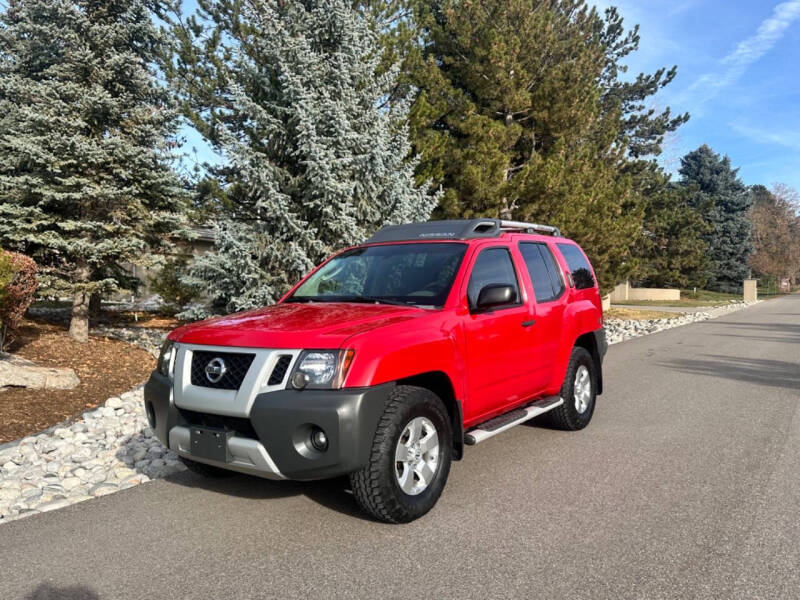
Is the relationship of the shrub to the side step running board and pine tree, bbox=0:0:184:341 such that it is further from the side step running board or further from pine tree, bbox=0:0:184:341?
the side step running board

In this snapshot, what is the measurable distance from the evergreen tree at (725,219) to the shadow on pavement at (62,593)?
181ft

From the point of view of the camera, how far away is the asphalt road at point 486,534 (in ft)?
10.6

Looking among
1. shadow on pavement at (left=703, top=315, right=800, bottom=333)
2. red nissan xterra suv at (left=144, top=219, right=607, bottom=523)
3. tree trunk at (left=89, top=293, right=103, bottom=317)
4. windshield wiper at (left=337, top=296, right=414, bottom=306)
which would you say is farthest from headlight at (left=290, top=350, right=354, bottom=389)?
shadow on pavement at (left=703, top=315, right=800, bottom=333)

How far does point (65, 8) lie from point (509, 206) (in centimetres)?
1049

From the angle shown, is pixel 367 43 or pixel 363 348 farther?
pixel 367 43

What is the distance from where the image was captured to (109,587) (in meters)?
3.24

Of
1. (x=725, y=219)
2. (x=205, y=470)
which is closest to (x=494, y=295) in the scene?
(x=205, y=470)

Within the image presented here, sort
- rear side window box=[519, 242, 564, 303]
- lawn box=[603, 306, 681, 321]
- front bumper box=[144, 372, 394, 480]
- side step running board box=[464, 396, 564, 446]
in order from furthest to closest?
1. lawn box=[603, 306, 681, 321]
2. rear side window box=[519, 242, 564, 303]
3. side step running board box=[464, 396, 564, 446]
4. front bumper box=[144, 372, 394, 480]

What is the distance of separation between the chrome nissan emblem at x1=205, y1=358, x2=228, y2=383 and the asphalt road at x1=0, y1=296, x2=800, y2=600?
3.14 ft

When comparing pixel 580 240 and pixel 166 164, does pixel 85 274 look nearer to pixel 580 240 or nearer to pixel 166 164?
pixel 166 164

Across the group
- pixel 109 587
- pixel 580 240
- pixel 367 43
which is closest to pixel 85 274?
pixel 367 43

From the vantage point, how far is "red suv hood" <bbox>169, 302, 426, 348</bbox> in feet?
12.3

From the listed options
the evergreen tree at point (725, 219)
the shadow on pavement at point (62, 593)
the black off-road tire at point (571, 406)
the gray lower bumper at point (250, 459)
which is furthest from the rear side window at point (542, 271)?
the evergreen tree at point (725, 219)

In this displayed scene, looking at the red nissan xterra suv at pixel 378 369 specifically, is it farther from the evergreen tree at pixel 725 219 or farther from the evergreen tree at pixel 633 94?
the evergreen tree at pixel 725 219
